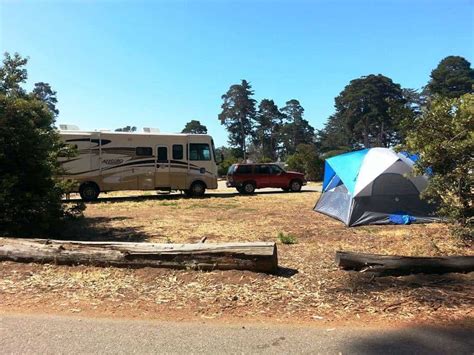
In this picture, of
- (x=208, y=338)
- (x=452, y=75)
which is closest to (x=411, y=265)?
(x=208, y=338)

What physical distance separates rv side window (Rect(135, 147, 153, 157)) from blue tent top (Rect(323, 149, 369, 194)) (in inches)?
343

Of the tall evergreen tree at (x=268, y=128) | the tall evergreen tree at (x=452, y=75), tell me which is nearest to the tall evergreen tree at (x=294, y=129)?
the tall evergreen tree at (x=268, y=128)

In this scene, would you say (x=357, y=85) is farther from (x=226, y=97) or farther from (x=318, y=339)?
(x=318, y=339)

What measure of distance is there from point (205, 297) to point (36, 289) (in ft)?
6.84

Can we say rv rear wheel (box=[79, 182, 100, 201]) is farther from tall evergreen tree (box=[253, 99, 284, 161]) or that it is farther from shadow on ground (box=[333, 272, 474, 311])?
tall evergreen tree (box=[253, 99, 284, 161])

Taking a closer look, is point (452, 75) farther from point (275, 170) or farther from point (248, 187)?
point (248, 187)

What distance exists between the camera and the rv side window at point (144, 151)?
65.0 feet

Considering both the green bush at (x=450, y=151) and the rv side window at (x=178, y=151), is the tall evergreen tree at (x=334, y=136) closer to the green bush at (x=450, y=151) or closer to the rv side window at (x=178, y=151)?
the rv side window at (x=178, y=151)

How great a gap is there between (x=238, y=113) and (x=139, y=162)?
195 feet

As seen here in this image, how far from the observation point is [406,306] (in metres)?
5.01

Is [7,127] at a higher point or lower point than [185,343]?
higher

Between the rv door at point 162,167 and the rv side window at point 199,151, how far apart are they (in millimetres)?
1067

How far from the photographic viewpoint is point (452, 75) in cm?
6012

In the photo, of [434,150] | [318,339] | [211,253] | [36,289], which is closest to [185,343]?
[318,339]
